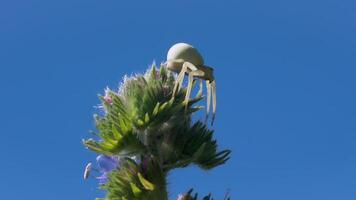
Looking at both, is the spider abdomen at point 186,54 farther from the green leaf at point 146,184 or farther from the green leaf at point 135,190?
the green leaf at point 135,190

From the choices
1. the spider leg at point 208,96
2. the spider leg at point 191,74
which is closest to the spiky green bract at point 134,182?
the spider leg at point 191,74

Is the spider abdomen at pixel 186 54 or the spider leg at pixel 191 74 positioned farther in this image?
the spider abdomen at pixel 186 54

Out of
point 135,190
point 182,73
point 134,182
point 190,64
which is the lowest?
point 135,190

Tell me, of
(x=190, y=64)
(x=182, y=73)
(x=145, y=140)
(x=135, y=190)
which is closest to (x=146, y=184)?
(x=135, y=190)

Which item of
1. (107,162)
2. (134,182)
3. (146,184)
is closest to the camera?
(146,184)

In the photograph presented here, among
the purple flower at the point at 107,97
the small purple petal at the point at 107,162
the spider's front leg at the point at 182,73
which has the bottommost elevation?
the small purple petal at the point at 107,162

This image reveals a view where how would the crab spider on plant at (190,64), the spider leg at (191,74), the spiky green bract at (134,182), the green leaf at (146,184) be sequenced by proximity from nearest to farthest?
the green leaf at (146,184) → the spiky green bract at (134,182) → the spider leg at (191,74) → the crab spider on plant at (190,64)

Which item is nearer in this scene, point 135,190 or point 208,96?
point 135,190

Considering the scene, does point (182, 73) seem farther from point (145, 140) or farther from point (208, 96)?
point (145, 140)

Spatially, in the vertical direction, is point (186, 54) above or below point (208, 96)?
above

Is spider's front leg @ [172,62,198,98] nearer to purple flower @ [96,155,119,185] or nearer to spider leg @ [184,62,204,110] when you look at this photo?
spider leg @ [184,62,204,110]
